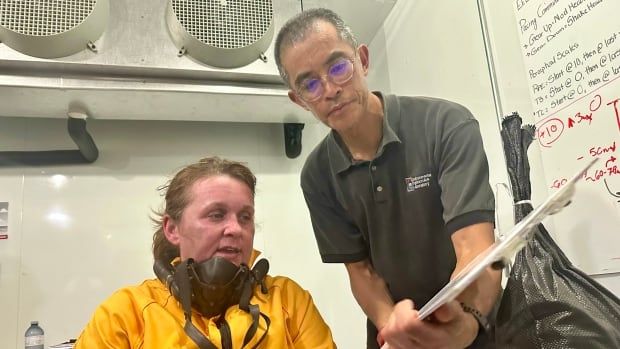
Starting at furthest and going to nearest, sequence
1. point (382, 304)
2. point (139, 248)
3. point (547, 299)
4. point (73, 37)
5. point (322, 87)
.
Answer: point (139, 248) < point (73, 37) < point (382, 304) < point (322, 87) < point (547, 299)

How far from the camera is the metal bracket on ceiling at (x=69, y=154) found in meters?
2.05

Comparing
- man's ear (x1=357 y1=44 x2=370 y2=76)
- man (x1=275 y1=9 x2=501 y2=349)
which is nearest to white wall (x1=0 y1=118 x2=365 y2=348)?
man (x1=275 y1=9 x2=501 y2=349)

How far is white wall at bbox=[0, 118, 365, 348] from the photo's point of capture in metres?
2.03

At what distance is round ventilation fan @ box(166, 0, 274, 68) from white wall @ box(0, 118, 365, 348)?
0.59 metres

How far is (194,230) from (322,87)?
0.56 meters

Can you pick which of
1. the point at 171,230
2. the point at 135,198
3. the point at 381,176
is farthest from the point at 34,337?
the point at 381,176

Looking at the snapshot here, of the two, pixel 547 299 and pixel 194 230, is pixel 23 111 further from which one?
pixel 547 299

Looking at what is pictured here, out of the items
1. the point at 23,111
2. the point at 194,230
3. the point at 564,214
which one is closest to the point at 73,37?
the point at 23,111

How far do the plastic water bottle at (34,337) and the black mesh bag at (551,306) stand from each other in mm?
1737

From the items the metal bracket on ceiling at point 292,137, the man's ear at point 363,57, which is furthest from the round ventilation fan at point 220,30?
the man's ear at point 363,57

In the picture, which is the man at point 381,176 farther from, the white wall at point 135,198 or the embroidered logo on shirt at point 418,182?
the white wall at point 135,198

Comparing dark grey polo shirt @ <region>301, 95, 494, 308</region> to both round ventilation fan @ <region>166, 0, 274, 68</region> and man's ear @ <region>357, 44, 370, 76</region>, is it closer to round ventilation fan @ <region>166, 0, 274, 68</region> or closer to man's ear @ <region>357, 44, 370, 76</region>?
man's ear @ <region>357, 44, 370, 76</region>

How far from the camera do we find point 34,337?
1.90 metres

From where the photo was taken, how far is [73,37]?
1721 mm
